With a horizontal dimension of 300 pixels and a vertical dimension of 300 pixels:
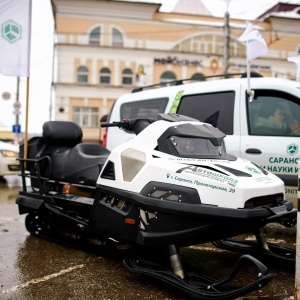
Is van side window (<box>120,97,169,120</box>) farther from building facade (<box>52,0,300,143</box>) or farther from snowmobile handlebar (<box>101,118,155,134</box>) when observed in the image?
building facade (<box>52,0,300,143</box>)

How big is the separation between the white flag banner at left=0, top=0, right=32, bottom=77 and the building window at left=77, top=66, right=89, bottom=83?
32368 mm

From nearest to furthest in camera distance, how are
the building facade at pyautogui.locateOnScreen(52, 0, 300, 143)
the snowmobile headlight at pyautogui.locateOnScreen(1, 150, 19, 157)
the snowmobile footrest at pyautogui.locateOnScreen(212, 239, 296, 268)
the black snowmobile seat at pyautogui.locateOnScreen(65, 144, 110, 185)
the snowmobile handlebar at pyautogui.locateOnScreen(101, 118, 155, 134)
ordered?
the snowmobile footrest at pyautogui.locateOnScreen(212, 239, 296, 268) < the snowmobile handlebar at pyautogui.locateOnScreen(101, 118, 155, 134) < the black snowmobile seat at pyautogui.locateOnScreen(65, 144, 110, 185) < the snowmobile headlight at pyautogui.locateOnScreen(1, 150, 19, 157) < the building facade at pyautogui.locateOnScreen(52, 0, 300, 143)

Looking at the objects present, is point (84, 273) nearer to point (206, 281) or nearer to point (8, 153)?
point (206, 281)

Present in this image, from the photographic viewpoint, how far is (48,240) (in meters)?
5.18

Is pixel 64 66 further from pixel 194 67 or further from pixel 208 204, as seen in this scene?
pixel 208 204

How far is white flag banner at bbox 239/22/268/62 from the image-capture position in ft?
18.2

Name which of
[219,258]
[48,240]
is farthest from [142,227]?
[48,240]

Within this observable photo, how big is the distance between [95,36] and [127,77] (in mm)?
4543

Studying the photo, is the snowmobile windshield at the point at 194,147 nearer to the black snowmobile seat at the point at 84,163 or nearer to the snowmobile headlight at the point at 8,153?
the black snowmobile seat at the point at 84,163

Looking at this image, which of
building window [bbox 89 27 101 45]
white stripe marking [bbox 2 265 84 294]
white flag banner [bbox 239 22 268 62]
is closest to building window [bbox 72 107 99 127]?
building window [bbox 89 27 101 45]

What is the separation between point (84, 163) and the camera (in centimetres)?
492

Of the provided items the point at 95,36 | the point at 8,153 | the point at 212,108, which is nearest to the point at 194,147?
the point at 212,108

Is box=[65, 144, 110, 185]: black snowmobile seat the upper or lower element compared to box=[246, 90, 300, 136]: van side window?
lower

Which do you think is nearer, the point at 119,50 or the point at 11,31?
the point at 11,31
